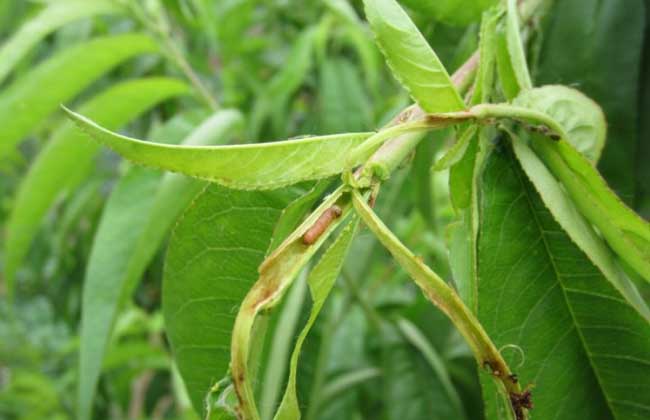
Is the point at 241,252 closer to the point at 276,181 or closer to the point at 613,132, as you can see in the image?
the point at 276,181

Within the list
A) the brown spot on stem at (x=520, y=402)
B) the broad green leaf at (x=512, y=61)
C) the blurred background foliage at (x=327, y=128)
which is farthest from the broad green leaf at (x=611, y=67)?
the brown spot on stem at (x=520, y=402)

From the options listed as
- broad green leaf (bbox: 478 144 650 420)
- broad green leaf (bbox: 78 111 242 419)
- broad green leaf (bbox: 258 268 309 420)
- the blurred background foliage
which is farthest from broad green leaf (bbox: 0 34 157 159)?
broad green leaf (bbox: 478 144 650 420)

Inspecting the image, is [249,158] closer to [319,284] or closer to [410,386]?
[319,284]

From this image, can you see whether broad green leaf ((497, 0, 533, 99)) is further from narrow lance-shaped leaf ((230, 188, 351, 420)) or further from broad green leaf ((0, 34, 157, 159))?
broad green leaf ((0, 34, 157, 159))

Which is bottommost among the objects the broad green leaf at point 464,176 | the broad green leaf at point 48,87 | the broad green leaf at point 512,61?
the broad green leaf at point 464,176

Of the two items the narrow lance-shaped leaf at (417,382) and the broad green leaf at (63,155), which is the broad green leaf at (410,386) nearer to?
the narrow lance-shaped leaf at (417,382)

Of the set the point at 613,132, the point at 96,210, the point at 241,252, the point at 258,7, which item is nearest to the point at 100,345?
the point at 241,252
